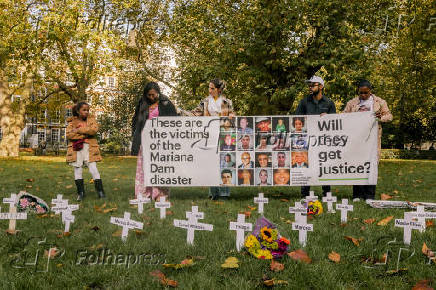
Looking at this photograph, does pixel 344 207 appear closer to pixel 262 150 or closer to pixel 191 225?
pixel 191 225

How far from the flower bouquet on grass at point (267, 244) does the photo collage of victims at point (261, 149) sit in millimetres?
3321

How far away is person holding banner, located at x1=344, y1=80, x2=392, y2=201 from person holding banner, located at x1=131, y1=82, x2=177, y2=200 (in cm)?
340

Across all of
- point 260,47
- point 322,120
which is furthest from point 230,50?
point 322,120

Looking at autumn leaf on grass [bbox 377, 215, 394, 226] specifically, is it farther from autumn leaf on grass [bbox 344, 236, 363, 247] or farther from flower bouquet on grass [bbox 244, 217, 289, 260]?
flower bouquet on grass [bbox 244, 217, 289, 260]

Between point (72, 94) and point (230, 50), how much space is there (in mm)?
17839

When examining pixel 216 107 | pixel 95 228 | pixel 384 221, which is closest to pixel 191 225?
pixel 95 228

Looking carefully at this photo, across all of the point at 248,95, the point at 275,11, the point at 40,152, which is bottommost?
the point at 40,152

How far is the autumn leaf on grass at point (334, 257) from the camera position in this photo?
3.41 metres

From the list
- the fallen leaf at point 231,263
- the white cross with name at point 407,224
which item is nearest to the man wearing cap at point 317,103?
the white cross with name at point 407,224

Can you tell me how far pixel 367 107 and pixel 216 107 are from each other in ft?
9.13

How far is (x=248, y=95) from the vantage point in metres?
16.1

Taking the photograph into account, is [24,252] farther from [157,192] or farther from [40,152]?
[40,152]

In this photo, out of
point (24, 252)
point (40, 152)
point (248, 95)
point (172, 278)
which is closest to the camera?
point (172, 278)

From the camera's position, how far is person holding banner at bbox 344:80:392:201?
682 cm
